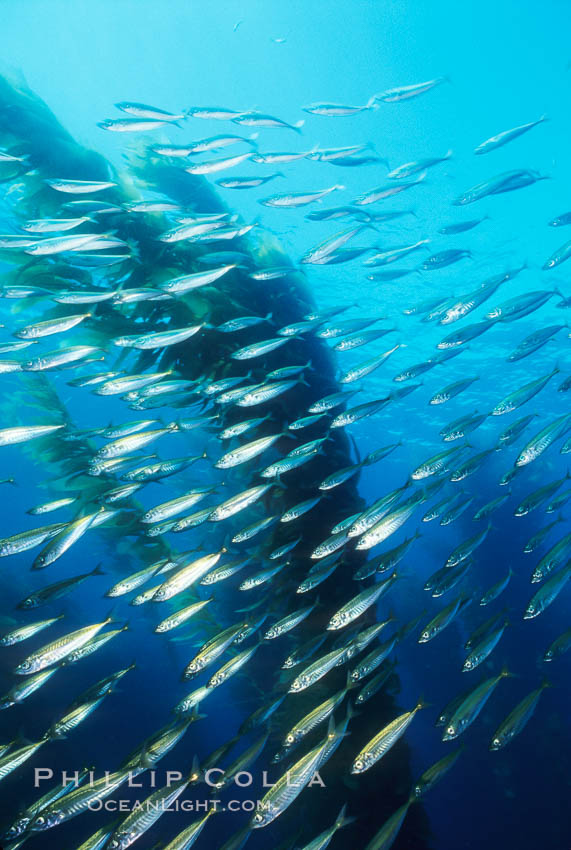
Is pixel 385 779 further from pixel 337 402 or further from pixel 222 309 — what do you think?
pixel 222 309

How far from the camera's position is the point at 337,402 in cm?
595

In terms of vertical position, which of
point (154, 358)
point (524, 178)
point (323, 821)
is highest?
point (154, 358)

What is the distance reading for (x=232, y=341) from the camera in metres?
6.20

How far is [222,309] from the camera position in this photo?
6.09 m

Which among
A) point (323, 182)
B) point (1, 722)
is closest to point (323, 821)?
point (1, 722)

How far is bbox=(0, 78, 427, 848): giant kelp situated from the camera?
5621 millimetres

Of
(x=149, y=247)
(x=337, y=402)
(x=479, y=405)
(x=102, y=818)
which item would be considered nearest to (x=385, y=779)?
(x=337, y=402)

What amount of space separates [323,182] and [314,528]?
14835 mm

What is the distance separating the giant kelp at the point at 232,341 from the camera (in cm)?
562

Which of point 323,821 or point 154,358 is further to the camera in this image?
point 154,358

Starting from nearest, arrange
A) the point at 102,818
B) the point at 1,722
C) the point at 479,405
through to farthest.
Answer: the point at 1,722 < the point at 102,818 < the point at 479,405

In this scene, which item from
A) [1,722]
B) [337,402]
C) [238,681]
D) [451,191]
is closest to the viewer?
[337,402]

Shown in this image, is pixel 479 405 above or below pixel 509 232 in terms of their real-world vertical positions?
below

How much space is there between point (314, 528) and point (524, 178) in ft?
19.0
